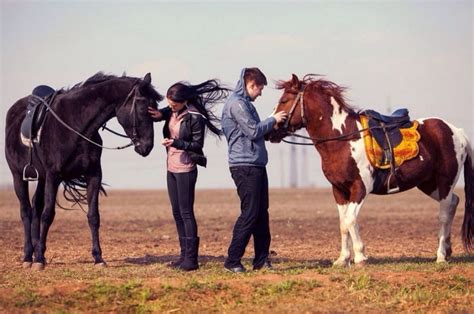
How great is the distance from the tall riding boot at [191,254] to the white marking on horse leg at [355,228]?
193 cm

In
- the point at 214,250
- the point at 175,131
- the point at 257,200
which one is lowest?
the point at 214,250

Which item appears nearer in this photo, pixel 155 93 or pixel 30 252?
pixel 155 93

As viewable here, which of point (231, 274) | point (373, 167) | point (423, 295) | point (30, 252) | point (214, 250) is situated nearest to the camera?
point (423, 295)

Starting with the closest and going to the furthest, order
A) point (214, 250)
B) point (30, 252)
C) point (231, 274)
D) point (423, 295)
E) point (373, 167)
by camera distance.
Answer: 1. point (423, 295)
2. point (231, 274)
3. point (373, 167)
4. point (30, 252)
5. point (214, 250)

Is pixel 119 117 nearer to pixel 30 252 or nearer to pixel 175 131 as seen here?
pixel 175 131

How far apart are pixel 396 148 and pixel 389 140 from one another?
0.14 metres

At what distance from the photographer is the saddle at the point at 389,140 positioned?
1326cm

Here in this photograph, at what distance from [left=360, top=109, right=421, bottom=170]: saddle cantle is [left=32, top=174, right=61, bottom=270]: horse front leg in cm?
417

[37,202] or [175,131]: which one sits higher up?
[175,131]

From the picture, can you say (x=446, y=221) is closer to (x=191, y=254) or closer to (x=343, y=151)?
(x=343, y=151)

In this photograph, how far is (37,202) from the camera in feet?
49.2

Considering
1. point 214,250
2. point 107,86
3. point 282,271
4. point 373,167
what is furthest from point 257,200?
→ point 214,250

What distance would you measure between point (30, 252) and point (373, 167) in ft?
16.4

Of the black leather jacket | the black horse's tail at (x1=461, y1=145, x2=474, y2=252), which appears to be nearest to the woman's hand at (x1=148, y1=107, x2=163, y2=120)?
the black leather jacket
